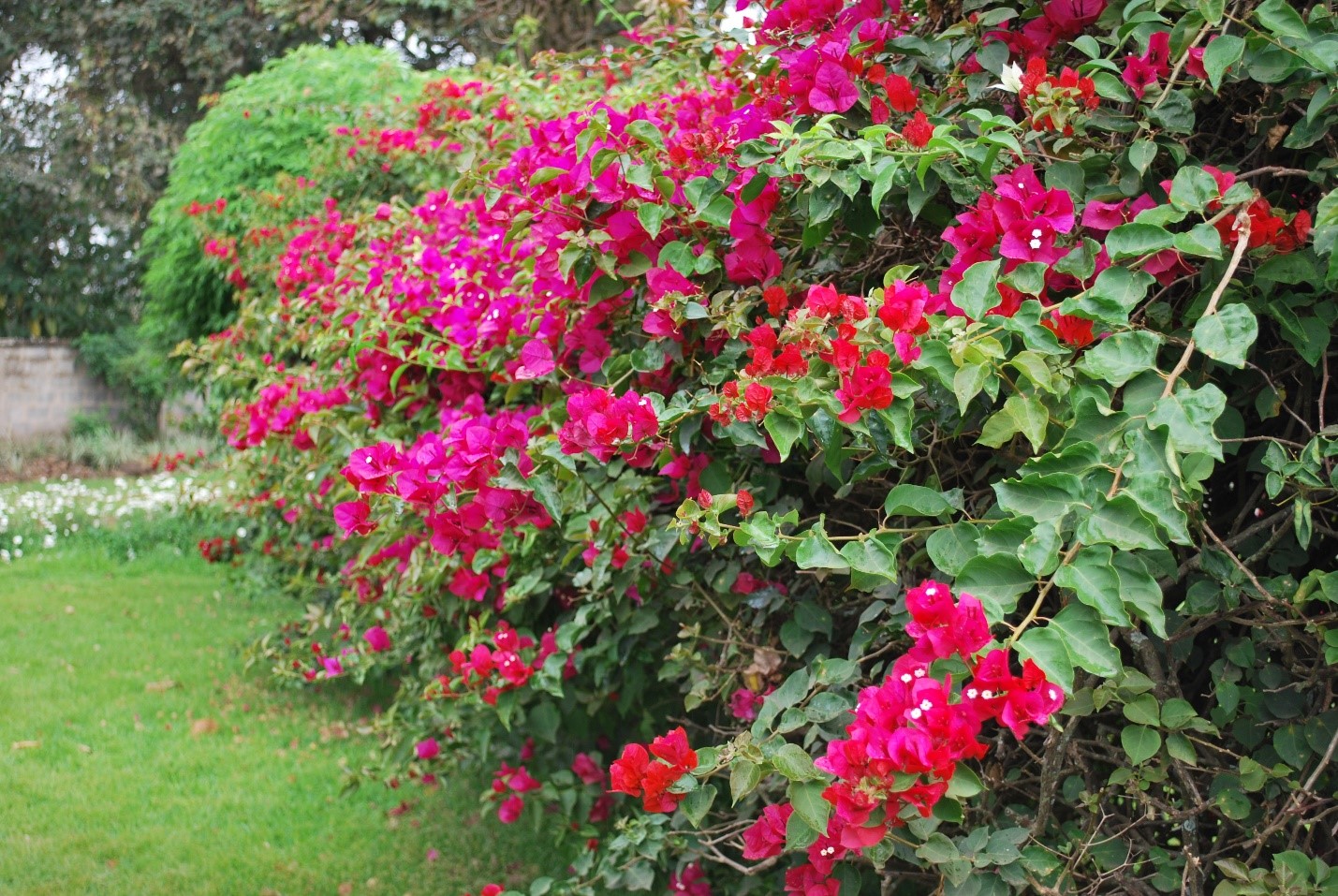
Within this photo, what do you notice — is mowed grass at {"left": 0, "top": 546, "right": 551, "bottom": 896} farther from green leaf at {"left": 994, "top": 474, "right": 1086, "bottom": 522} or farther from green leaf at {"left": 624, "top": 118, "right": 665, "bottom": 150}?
green leaf at {"left": 994, "top": 474, "right": 1086, "bottom": 522}

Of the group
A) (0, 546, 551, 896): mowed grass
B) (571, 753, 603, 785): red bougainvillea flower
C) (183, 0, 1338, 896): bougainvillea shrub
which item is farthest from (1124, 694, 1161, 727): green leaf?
(0, 546, 551, 896): mowed grass

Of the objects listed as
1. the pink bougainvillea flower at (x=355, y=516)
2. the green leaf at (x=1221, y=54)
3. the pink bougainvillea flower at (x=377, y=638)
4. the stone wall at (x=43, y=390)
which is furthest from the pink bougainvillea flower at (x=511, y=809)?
the stone wall at (x=43, y=390)

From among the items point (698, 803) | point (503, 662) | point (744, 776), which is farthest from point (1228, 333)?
point (503, 662)

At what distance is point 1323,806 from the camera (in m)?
1.49

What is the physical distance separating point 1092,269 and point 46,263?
15.1 m

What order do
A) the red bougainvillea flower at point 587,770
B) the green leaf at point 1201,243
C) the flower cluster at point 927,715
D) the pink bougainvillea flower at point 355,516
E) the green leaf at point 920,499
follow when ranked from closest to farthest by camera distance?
the flower cluster at point 927,715 → the green leaf at point 1201,243 → the green leaf at point 920,499 → the pink bougainvillea flower at point 355,516 → the red bougainvillea flower at point 587,770

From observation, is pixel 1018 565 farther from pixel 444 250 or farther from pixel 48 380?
pixel 48 380

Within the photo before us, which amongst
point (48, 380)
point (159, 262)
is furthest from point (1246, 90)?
point (48, 380)

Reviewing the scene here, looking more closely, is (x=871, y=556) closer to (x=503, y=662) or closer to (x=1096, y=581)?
(x=1096, y=581)

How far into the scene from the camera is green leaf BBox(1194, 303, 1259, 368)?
1.10 meters

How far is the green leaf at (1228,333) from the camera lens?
1.10 m

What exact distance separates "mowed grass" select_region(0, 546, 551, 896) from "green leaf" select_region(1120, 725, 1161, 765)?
2.18m

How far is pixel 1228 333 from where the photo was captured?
1.13m

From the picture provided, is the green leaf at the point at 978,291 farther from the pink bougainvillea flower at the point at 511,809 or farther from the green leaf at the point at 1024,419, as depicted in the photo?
the pink bougainvillea flower at the point at 511,809
